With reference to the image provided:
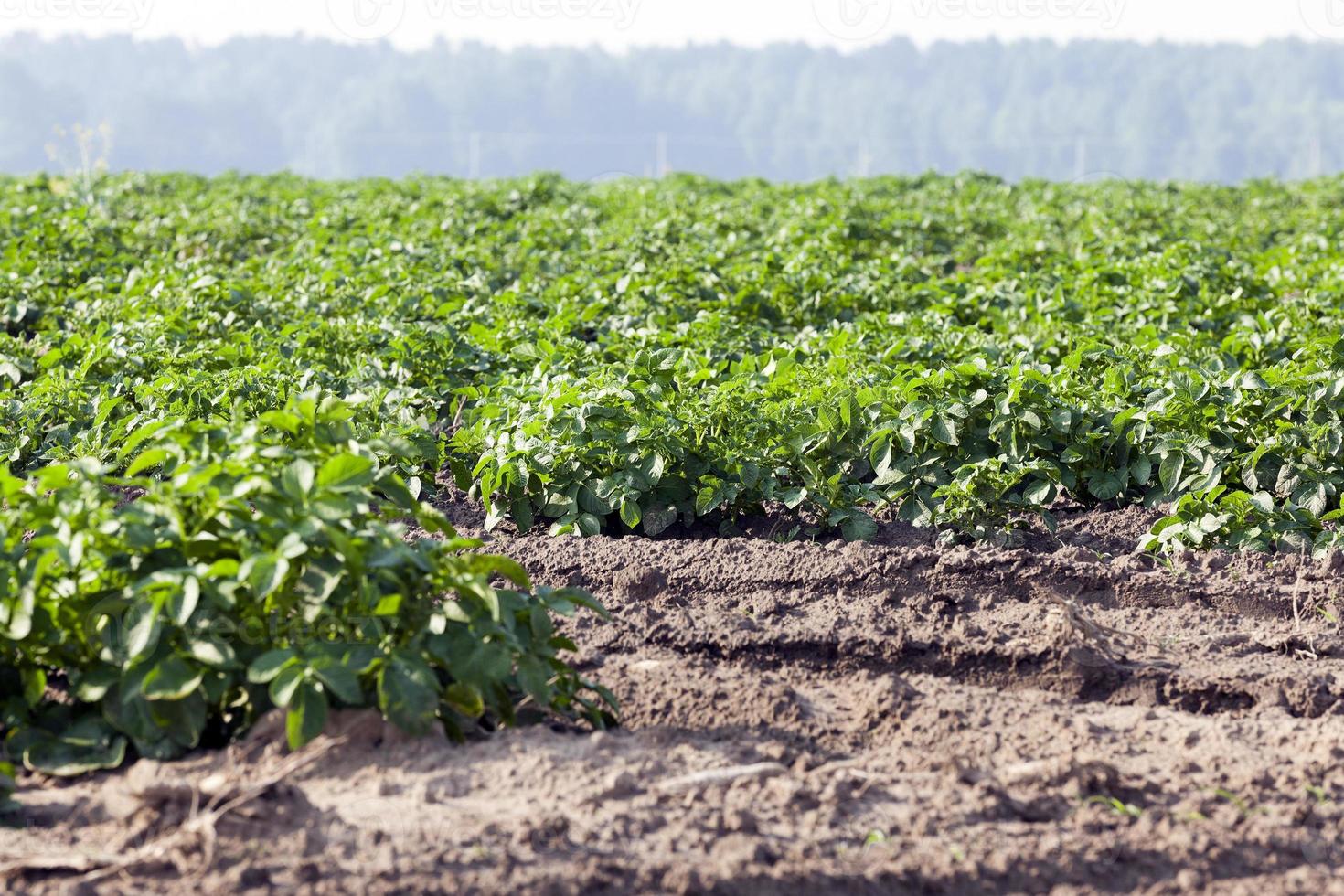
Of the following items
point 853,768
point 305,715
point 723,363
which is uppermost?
point 723,363

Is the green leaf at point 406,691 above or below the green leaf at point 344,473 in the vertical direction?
below

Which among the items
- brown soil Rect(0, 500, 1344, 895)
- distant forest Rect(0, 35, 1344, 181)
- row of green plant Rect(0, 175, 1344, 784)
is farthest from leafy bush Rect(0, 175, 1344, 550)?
distant forest Rect(0, 35, 1344, 181)

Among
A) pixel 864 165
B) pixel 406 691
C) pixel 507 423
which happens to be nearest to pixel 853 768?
pixel 406 691

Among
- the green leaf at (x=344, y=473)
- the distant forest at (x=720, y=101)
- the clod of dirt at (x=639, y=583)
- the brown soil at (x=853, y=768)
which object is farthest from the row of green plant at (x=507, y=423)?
the distant forest at (x=720, y=101)

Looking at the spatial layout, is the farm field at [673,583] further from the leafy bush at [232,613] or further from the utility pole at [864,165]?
the utility pole at [864,165]

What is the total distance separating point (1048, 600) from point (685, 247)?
217 inches

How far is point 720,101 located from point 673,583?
13869 cm

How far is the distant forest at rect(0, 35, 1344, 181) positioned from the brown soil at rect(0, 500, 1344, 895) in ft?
314

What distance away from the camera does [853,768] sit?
8.38ft

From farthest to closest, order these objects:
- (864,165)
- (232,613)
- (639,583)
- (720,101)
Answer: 1. (720,101)
2. (864,165)
3. (639,583)
4. (232,613)

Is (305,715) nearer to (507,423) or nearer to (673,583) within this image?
(673,583)

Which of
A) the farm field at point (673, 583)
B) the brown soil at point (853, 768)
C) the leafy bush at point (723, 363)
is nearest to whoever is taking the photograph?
the brown soil at point (853, 768)

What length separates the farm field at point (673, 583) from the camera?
2.21 m

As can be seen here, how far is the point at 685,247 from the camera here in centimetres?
872
